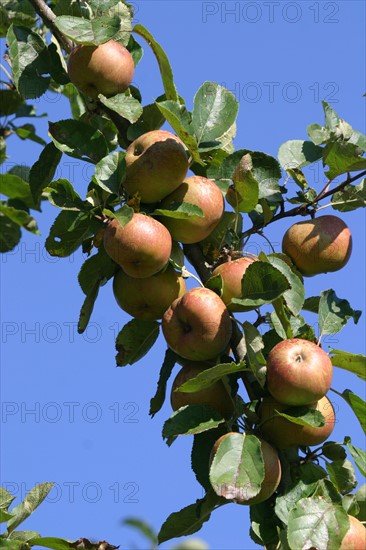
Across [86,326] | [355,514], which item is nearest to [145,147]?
[86,326]

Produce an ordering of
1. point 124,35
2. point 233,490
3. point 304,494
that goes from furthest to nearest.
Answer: point 124,35 < point 304,494 < point 233,490

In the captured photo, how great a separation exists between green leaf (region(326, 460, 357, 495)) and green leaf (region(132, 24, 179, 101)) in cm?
94

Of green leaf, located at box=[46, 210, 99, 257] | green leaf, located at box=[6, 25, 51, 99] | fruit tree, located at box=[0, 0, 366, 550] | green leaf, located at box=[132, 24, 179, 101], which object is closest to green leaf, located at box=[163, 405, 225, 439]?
fruit tree, located at box=[0, 0, 366, 550]

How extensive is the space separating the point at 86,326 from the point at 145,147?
443mm

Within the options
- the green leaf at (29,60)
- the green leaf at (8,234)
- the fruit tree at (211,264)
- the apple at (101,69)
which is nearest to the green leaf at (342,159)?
the fruit tree at (211,264)

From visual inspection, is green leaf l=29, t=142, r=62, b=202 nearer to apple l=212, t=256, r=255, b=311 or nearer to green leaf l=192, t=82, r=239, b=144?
green leaf l=192, t=82, r=239, b=144

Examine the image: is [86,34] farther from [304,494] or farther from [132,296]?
[304,494]

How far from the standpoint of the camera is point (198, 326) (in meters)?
1.82

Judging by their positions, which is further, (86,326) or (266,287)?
(86,326)

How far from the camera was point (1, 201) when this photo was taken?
2961mm

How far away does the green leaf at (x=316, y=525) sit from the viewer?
1.68 meters

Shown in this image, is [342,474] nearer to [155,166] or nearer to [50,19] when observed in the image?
[155,166]

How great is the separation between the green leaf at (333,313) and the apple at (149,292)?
0.33 m

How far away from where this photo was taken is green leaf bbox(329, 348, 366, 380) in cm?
192
